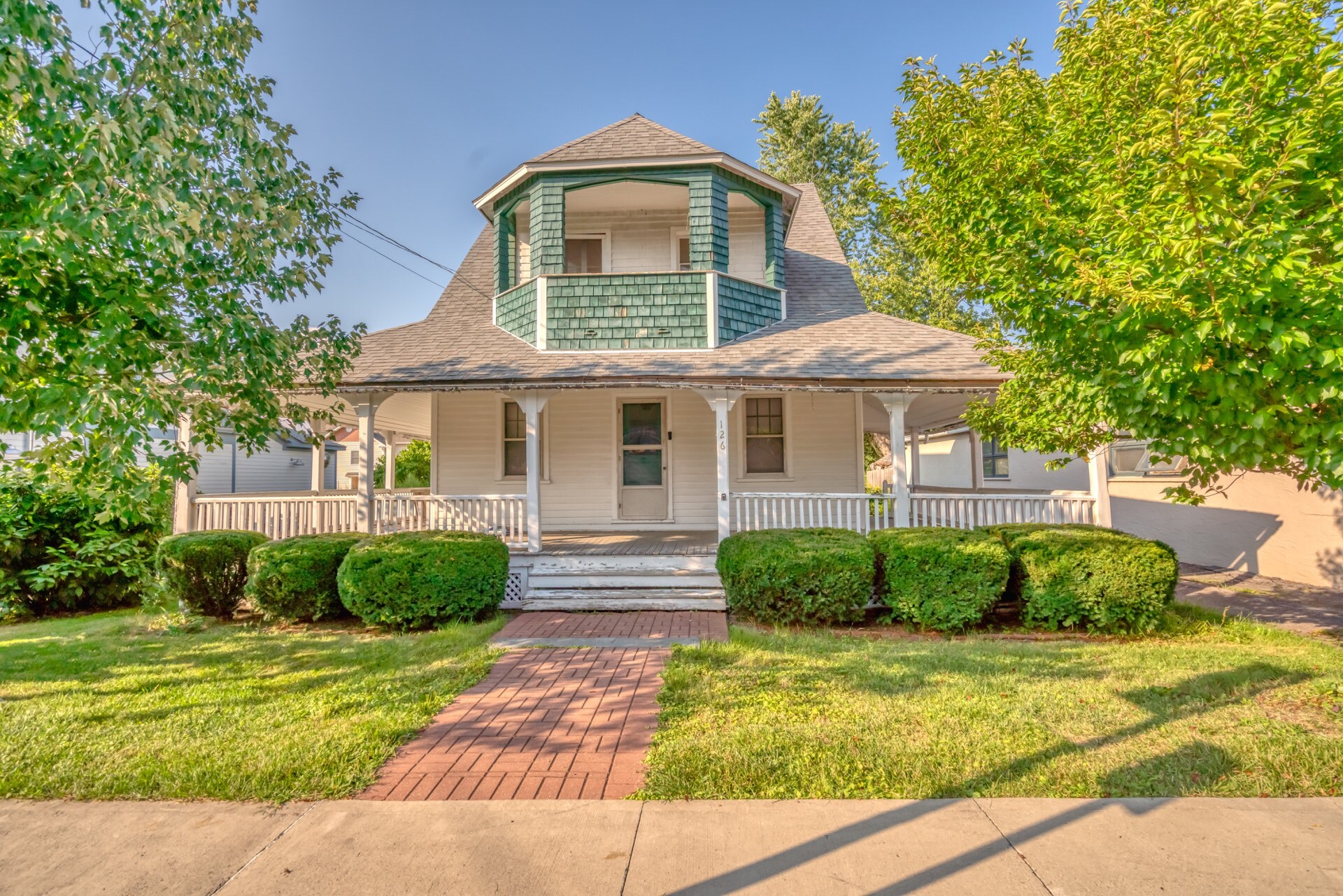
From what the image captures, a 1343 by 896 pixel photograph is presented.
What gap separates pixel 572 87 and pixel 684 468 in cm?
828

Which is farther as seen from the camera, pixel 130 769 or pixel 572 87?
pixel 572 87

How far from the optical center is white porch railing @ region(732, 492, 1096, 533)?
886cm

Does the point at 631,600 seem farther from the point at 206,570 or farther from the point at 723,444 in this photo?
the point at 206,570

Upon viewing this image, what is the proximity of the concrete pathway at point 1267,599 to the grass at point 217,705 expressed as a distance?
28.4ft

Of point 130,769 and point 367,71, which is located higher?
point 367,71

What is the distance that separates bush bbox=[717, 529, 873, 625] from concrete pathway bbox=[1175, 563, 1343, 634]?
4.50m

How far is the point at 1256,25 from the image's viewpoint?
11.9 feet

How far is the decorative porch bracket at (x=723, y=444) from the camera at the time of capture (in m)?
8.75

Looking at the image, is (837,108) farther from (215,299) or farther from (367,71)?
(215,299)

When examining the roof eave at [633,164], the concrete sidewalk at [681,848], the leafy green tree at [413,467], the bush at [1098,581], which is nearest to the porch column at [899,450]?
the bush at [1098,581]

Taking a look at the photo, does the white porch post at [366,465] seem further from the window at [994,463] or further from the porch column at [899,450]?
the window at [994,463]

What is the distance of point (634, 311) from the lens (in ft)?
33.6

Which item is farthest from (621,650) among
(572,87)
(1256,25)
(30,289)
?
(572,87)

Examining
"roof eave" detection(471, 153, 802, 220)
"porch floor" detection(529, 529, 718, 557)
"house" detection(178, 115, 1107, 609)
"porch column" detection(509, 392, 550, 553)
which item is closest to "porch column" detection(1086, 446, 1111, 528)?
"house" detection(178, 115, 1107, 609)
